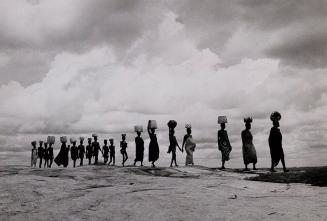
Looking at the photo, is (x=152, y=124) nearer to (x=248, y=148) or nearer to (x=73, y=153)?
(x=248, y=148)

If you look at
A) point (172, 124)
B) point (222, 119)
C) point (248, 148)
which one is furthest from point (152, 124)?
point (248, 148)

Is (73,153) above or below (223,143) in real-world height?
below

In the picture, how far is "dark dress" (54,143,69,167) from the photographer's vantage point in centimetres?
3156

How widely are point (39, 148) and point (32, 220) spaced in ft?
96.9

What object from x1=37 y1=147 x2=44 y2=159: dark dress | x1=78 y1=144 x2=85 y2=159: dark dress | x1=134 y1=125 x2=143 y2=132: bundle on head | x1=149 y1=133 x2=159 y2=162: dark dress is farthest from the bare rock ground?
x1=37 y1=147 x2=44 y2=159: dark dress

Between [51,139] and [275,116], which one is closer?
[275,116]

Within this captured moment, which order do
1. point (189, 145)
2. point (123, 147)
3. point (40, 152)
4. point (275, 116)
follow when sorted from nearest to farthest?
1. point (275, 116)
2. point (189, 145)
3. point (123, 147)
4. point (40, 152)

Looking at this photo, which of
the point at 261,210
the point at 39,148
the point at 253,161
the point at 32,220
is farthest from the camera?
the point at 39,148

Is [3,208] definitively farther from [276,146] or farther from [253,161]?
[253,161]

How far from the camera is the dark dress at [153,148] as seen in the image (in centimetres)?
2285

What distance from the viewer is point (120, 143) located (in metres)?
28.7

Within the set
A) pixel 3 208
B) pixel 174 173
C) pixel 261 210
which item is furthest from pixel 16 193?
pixel 174 173

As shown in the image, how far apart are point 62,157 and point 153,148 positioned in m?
11.3

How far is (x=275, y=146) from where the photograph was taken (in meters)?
17.3
